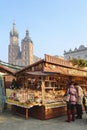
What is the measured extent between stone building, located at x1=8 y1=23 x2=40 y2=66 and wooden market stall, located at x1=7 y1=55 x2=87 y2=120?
101969mm

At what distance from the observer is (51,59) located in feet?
33.8

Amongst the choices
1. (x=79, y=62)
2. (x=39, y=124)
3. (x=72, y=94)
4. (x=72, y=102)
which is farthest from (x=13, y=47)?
(x=39, y=124)

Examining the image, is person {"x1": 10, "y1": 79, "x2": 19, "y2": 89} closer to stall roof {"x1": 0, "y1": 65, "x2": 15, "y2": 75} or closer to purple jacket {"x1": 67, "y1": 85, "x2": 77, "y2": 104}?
stall roof {"x1": 0, "y1": 65, "x2": 15, "y2": 75}

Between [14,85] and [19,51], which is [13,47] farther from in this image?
[14,85]

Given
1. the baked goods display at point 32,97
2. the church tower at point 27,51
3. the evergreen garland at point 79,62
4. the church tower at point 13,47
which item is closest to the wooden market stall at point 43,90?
the baked goods display at point 32,97

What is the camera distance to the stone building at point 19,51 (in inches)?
4695

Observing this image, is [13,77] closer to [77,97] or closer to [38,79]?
[38,79]

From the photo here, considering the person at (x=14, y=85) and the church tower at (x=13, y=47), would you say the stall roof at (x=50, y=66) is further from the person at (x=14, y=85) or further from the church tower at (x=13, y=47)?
the church tower at (x=13, y=47)

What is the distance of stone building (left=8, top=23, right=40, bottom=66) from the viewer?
11925 centimetres

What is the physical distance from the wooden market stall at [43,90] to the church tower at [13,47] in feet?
389

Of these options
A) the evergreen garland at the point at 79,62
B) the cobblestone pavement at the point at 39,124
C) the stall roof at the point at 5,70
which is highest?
the evergreen garland at the point at 79,62

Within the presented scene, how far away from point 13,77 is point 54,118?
3.88m

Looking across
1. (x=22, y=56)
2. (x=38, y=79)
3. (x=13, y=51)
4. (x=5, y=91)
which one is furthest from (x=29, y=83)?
(x=13, y=51)

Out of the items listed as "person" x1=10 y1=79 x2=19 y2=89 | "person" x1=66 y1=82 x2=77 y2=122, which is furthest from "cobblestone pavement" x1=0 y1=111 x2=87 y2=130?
"person" x1=10 y1=79 x2=19 y2=89
